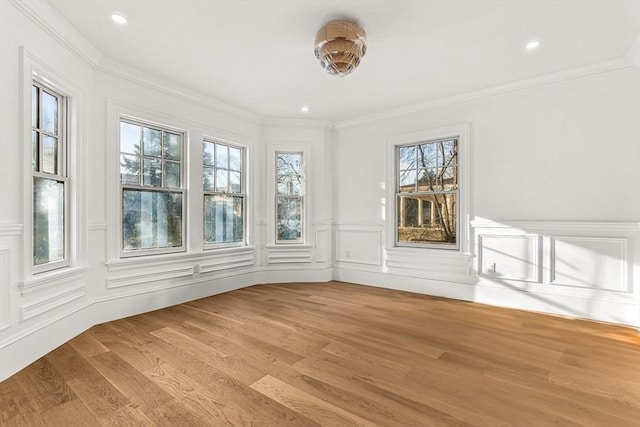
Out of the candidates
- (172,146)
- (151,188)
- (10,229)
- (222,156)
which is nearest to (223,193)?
(222,156)

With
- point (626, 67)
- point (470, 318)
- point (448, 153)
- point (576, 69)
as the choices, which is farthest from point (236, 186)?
point (626, 67)

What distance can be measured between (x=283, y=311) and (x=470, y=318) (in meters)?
2.06

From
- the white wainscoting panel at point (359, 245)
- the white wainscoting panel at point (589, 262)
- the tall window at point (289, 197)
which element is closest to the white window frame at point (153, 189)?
the tall window at point (289, 197)

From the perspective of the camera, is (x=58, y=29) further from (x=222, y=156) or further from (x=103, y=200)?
(x=222, y=156)

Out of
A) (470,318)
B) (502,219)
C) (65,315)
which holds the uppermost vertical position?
(502,219)

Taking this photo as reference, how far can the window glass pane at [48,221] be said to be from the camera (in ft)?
8.28

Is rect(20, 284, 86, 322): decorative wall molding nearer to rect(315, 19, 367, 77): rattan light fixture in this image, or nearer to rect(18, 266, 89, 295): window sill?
rect(18, 266, 89, 295): window sill

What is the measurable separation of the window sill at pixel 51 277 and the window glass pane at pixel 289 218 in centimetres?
273

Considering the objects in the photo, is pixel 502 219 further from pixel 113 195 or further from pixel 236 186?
pixel 113 195

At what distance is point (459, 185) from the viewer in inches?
164

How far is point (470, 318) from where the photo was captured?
3.34m

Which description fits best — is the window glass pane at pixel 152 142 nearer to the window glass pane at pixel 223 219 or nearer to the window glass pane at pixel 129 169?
the window glass pane at pixel 129 169

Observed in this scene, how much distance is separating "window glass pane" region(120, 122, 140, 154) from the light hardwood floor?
1879 millimetres

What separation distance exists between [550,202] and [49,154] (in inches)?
201
